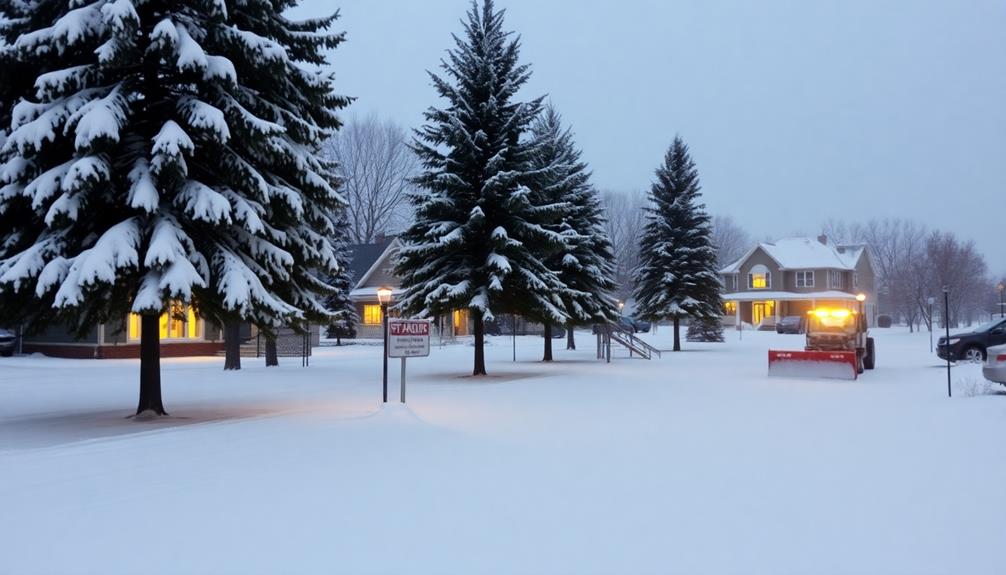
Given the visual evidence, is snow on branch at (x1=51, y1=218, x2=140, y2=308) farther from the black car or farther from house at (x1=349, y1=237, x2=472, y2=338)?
house at (x1=349, y1=237, x2=472, y2=338)

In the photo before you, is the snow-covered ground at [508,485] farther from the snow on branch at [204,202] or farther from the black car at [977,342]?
the black car at [977,342]

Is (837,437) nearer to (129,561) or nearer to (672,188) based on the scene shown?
(129,561)

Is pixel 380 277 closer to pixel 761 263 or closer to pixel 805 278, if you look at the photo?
pixel 761 263

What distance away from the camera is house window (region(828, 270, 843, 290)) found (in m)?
64.6

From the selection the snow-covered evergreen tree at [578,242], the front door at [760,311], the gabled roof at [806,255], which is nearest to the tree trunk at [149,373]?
the snow-covered evergreen tree at [578,242]

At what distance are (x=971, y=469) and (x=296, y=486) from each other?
790cm

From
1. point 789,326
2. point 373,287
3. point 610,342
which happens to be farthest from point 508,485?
point 789,326

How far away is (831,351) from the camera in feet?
78.1

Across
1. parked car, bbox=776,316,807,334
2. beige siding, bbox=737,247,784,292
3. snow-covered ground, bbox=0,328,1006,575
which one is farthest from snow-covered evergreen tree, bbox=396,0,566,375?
beige siding, bbox=737,247,784,292

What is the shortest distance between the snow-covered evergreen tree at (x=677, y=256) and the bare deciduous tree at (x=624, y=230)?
151ft

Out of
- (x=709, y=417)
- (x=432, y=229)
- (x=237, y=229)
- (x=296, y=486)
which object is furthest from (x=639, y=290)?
(x=296, y=486)

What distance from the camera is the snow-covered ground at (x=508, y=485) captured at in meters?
5.82

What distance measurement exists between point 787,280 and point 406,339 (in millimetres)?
57461

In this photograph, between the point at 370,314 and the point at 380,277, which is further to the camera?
the point at 380,277
